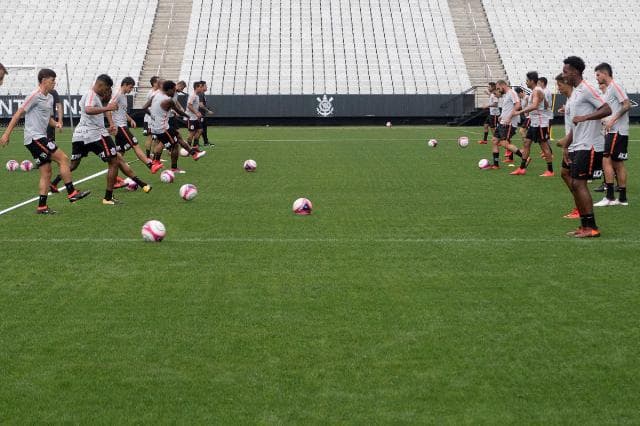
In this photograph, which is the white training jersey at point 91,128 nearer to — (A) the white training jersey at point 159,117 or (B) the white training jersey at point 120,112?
(B) the white training jersey at point 120,112

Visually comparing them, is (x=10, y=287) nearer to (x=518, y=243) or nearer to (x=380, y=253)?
(x=380, y=253)

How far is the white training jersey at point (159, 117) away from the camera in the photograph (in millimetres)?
18531

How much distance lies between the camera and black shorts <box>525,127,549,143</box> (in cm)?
1847

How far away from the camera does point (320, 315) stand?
6.75 meters

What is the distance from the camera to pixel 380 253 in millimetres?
9312

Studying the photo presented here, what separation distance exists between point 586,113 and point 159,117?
10.4m

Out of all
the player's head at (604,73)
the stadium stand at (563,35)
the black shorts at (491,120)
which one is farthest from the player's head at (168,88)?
the stadium stand at (563,35)

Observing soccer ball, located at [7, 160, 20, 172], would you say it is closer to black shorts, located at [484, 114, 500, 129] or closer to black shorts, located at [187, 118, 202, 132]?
black shorts, located at [187, 118, 202, 132]

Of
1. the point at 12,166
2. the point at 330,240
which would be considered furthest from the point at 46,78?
the point at 12,166

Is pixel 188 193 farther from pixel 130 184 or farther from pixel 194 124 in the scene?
pixel 194 124

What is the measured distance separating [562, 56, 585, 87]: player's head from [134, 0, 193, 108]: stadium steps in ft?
124

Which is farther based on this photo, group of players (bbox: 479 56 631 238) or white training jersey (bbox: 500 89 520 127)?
white training jersey (bbox: 500 89 520 127)

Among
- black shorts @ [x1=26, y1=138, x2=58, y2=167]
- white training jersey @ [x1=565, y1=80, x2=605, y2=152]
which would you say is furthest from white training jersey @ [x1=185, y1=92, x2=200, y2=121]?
white training jersey @ [x1=565, y1=80, x2=605, y2=152]

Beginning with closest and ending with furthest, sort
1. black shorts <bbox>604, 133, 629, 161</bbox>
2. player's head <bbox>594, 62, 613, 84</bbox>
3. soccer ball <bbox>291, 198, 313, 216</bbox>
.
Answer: soccer ball <bbox>291, 198, 313, 216</bbox>, player's head <bbox>594, 62, 613, 84</bbox>, black shorts <bbox>604, 133, 629, 161</bbox>
